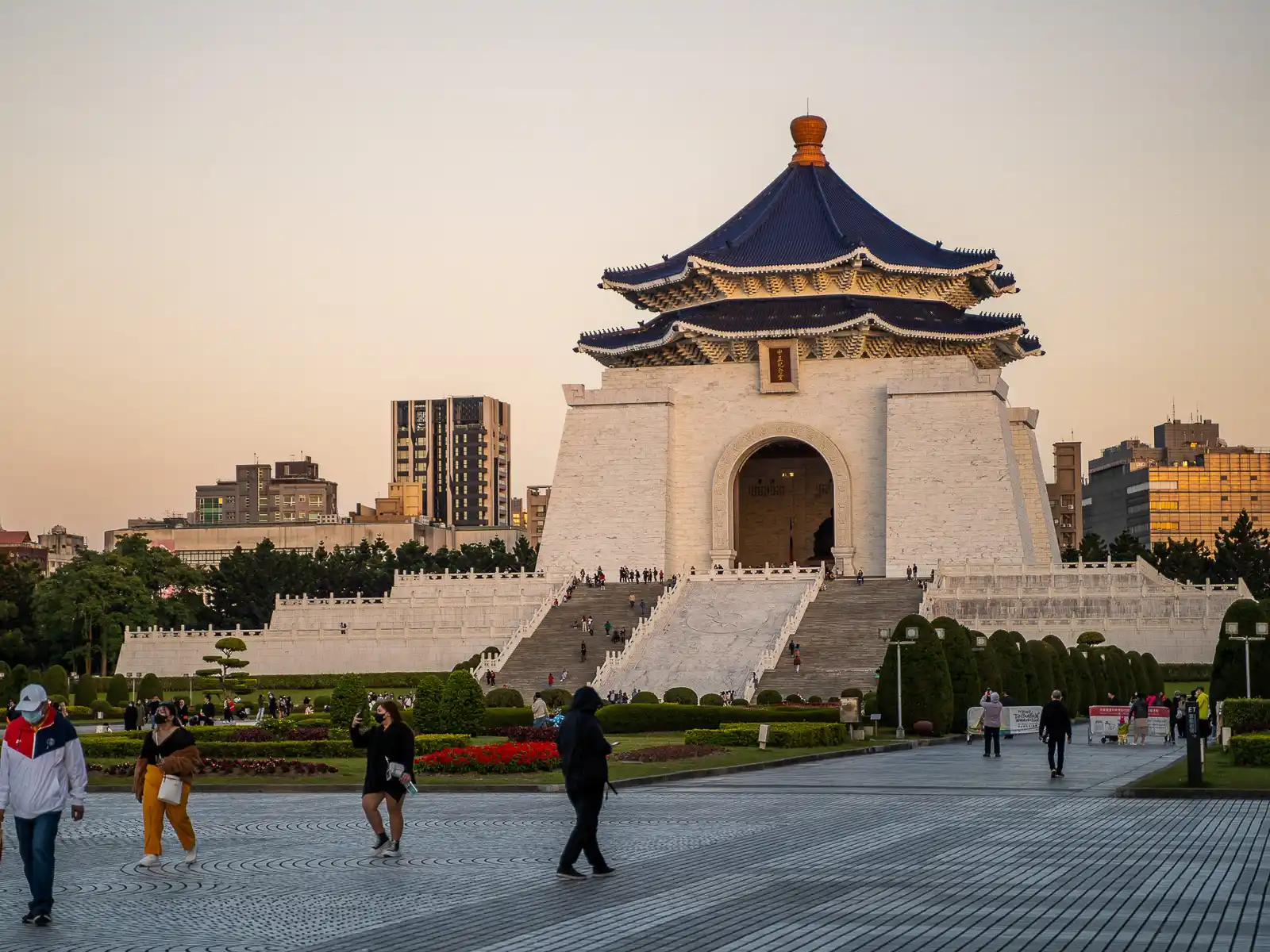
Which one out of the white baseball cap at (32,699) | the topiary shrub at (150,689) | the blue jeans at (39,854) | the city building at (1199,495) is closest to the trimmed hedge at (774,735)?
the white baseball cap at (32,699)

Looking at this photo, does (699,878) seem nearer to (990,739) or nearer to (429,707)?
(990,739)

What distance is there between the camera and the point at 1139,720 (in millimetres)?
28375

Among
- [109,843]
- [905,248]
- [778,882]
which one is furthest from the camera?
[905,248]

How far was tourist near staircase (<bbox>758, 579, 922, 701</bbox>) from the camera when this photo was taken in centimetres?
3972

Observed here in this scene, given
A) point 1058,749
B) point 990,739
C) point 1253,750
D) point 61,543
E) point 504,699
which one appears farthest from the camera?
point 61,543

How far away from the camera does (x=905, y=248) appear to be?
60406 mm

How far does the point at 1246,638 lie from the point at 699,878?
18255 millimetres

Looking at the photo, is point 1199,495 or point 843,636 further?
point 1199,495

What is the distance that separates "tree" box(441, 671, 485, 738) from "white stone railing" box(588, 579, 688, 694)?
383 inches

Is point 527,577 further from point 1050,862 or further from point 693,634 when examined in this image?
point 1050,862

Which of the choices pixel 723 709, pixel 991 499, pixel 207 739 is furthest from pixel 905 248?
pixel 207 739

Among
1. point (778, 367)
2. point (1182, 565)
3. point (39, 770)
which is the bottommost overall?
point (39, 770)

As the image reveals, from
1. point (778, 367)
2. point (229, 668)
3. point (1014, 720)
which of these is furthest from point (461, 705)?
point (778, 367)

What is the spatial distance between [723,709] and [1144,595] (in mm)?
18018
